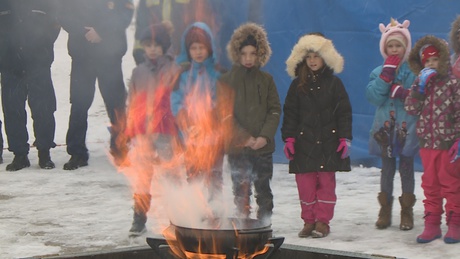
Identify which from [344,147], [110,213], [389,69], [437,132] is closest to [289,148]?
[344,147]

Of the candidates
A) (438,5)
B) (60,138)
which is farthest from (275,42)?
(60,138)

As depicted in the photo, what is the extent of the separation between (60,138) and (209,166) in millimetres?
5597

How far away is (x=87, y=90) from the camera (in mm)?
9430

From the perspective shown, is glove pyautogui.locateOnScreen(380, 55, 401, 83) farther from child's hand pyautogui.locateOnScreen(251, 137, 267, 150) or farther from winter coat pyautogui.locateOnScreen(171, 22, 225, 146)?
winter coat pyautogui.locateOnScreen(171, 22, 225, 146)

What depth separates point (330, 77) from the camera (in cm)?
666

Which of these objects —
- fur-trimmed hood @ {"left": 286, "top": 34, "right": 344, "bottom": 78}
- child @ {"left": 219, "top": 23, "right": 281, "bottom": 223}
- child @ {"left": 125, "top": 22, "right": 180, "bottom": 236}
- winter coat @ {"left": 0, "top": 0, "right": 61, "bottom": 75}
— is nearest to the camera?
child @ {"left": 125, "top": 22, "right": 180, "bottom": 236}

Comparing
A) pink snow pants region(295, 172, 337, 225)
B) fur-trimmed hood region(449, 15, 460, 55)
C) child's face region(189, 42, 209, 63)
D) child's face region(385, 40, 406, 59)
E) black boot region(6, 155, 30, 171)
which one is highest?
fur-trimmed hood region(449, 15, 460, 55)

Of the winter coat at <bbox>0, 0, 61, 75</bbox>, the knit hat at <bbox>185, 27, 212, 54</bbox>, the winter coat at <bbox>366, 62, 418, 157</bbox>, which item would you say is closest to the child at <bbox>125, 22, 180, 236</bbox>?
the knit hat at <bbox>185, 27, 212, 54</bbox>

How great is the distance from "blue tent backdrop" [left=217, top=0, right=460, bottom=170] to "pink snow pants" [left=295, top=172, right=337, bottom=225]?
2441 millimetres

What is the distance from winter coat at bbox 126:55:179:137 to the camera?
6418 millimetres

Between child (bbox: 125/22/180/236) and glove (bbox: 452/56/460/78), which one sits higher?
glove (bbox: 452/56/460/78)

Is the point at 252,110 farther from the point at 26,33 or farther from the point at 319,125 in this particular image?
the point at 26,33

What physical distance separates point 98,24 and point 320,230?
3.25m

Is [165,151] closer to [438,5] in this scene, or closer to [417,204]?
[417,204]
